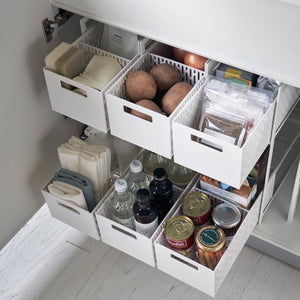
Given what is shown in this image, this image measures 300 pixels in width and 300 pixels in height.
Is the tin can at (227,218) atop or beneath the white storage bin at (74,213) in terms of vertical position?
atop

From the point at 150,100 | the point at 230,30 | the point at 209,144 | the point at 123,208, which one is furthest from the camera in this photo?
the point at 123,208

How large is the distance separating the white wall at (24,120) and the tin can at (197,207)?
0.48 m

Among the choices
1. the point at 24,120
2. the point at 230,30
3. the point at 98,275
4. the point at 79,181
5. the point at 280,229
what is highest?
the point at 230,30

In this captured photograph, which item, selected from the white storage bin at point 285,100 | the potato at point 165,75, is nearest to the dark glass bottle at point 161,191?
the potato at point 165,75

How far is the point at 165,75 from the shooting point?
1.56m

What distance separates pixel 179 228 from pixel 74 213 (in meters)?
0.36

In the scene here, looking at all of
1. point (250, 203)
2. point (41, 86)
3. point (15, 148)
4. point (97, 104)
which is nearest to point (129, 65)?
point (97, 104)

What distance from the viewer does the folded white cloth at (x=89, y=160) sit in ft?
5.42

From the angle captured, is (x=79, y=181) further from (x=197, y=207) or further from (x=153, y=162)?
(x=197, y=207)

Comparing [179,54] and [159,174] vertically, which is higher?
[179,54]

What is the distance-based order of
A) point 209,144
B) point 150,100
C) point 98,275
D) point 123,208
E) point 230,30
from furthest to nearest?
point 98,275 < point 123,208 < point 150,100 < point 209,144 < point 230,30

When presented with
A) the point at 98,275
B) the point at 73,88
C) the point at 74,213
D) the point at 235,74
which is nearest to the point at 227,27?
the point at 235,74

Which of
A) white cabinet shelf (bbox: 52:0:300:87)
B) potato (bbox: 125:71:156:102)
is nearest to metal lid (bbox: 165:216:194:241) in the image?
potato (bbox: 125:71:156:102)

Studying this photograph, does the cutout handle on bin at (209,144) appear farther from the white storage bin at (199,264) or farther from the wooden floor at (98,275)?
the wooden floor at (98,275)
